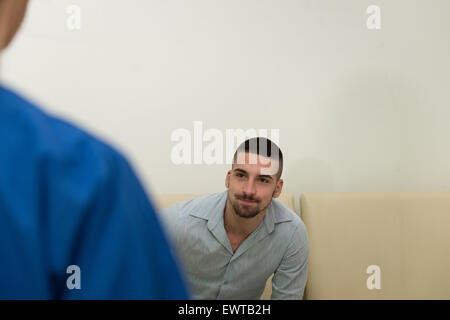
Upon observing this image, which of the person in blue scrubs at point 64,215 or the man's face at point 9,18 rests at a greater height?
the man's face at point 9,18

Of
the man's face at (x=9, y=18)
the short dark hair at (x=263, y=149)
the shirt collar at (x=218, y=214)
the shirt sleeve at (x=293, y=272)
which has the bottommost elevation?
the shirt sleeve at (x=293, y=272)

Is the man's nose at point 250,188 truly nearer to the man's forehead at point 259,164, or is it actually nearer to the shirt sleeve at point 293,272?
the man's forehead at point 259,164

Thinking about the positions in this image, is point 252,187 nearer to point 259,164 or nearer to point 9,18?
point 259,164

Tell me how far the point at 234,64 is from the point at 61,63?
74 cm

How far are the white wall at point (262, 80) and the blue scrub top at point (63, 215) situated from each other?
1.58 m

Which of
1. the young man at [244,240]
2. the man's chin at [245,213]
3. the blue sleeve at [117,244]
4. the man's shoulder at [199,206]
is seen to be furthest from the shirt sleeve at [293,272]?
the blue sleeve at [117,244]

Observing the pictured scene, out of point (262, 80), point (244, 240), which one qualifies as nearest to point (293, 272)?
point (244, 240)

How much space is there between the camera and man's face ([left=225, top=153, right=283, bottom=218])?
5.16ft

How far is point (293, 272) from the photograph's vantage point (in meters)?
1.53

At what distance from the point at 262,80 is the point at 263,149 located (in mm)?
385

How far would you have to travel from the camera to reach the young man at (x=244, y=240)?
153 cm

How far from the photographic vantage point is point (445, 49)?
195 centimetres

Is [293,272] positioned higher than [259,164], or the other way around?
[259,164]

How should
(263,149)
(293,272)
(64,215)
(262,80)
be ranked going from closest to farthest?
(64,215) → (293,272) → (263,149) → (262,80)
